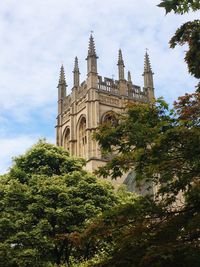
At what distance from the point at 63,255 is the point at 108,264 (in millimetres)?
11814

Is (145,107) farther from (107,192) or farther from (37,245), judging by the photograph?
(107,192)

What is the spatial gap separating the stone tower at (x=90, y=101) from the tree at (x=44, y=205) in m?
23.5

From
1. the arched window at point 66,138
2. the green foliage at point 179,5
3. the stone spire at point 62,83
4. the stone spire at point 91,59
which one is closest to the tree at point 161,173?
the green foliage at point 179,5

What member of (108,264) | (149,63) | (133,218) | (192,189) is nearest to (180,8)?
(192,189)

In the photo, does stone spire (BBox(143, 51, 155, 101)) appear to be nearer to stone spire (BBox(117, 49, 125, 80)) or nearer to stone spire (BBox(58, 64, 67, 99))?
stone spire (BBox(117, 49, 125, 80))

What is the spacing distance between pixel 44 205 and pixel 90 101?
30.7 meters

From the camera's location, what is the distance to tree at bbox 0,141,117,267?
17141 mm

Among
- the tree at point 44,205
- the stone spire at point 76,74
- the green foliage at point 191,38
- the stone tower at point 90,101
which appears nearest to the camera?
the green foliage at point 191,38

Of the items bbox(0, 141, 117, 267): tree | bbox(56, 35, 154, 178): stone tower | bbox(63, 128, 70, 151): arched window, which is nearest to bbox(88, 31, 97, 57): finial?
bbox(56, 35, 154, 178): stone tower

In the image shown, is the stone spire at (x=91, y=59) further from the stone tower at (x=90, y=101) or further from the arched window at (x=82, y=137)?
the arched window at (x=82, y=137)

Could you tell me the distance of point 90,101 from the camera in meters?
48.4

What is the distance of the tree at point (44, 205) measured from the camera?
56.2 feet

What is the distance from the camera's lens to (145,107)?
9320 millimetres

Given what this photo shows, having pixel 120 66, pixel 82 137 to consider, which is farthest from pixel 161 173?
pixel 120 66
